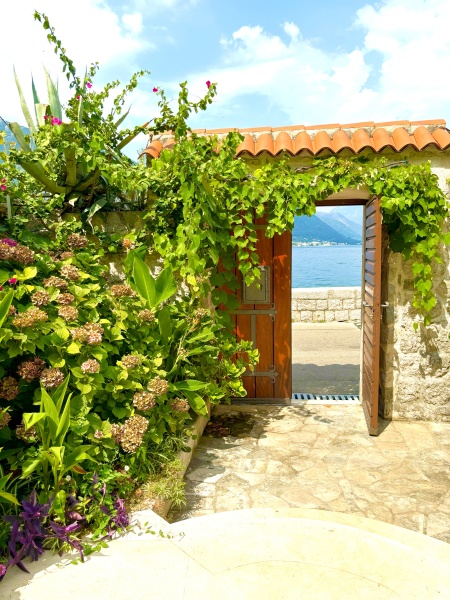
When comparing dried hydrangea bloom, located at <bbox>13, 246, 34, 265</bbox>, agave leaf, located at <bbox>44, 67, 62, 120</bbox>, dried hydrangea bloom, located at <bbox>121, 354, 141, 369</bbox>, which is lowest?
dried hydrangea bloom, located at <bbox>121, 354, 141, 369</bbox>

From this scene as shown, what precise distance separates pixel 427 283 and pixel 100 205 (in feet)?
10.4

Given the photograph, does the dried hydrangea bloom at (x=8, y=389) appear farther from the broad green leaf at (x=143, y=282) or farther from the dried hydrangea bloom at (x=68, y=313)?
the broad green leaf at (x=143, y=282)

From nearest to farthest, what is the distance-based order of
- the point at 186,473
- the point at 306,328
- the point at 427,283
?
1. the point at 186,473
2. the point at 427,283
3. the point at 306,328

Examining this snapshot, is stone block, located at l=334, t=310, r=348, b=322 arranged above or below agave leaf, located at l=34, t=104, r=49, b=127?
below

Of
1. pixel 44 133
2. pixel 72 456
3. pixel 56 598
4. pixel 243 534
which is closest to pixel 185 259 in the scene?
pixel 44 133

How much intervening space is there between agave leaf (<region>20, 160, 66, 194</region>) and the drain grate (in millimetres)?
3403

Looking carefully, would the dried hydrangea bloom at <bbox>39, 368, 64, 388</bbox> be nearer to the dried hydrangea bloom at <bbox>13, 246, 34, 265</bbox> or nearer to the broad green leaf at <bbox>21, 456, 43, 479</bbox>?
the broad green leaf at <bbox>21, 456, 43, 479</bbox>

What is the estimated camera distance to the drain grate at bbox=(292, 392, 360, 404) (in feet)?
18.3

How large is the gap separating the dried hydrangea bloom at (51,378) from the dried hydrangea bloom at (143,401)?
1.68ft

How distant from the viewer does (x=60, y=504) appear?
244cm

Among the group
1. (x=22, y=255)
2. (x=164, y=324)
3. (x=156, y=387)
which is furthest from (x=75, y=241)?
(x=156, y=387)

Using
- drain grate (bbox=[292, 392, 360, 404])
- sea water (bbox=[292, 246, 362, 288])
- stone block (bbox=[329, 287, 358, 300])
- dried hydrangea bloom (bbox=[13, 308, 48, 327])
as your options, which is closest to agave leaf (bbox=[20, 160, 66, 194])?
dried hydrangea bloom (bbox=[13, 308, 48, 327])

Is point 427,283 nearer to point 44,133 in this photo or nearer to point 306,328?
point 44,133

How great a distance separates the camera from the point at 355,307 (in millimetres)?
11359
